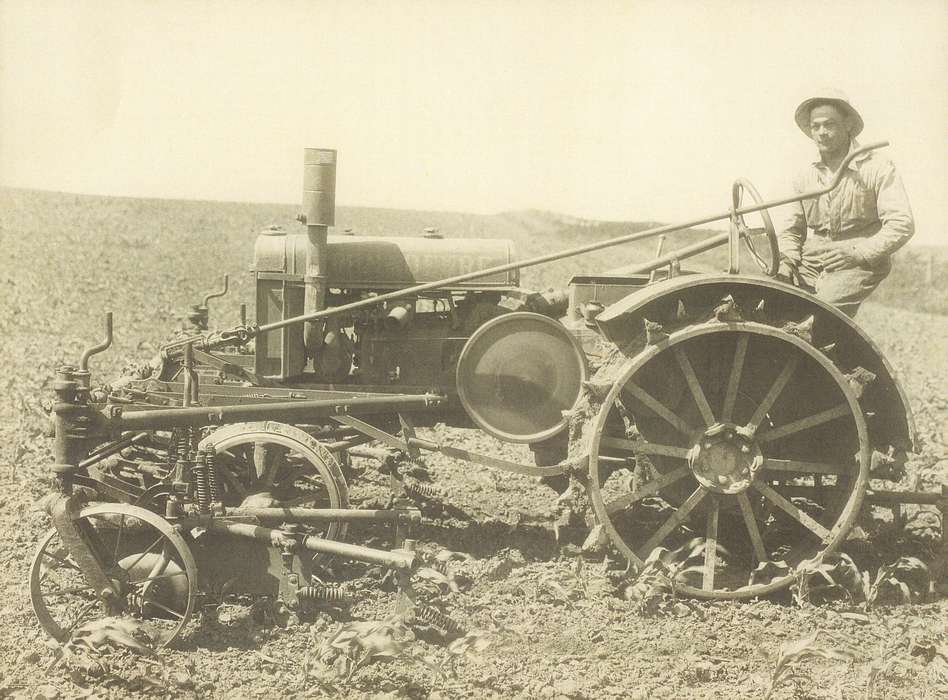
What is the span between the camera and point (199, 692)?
3.73 metres

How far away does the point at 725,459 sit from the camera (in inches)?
183

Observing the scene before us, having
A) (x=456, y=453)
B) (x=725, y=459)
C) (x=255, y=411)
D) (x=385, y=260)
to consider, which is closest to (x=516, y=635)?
(x=456, y=453)

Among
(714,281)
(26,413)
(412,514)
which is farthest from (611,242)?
(26,413)

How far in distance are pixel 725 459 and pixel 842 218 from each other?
151 centimetres

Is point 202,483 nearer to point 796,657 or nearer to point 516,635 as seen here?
point 516,635

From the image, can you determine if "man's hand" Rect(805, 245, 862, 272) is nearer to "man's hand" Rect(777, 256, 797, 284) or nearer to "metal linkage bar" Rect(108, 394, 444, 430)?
"man's hand" Rect(777, 256, 797, 284)

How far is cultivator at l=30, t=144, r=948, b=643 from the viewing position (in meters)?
4.32

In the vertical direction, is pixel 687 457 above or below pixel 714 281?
below

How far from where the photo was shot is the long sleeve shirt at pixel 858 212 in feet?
15.5

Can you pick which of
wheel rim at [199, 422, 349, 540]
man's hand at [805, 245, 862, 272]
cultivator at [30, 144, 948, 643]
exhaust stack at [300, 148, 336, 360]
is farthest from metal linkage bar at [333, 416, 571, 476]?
man's hand at [805, 245, 862, 272]

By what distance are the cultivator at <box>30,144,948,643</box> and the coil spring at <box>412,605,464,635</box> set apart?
0.16 m

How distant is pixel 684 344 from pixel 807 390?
72cm

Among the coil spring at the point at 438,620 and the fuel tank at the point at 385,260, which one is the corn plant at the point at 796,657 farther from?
the fuel tank at the point at 385,260

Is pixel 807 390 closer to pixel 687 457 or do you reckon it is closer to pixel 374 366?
pixel 687 457
